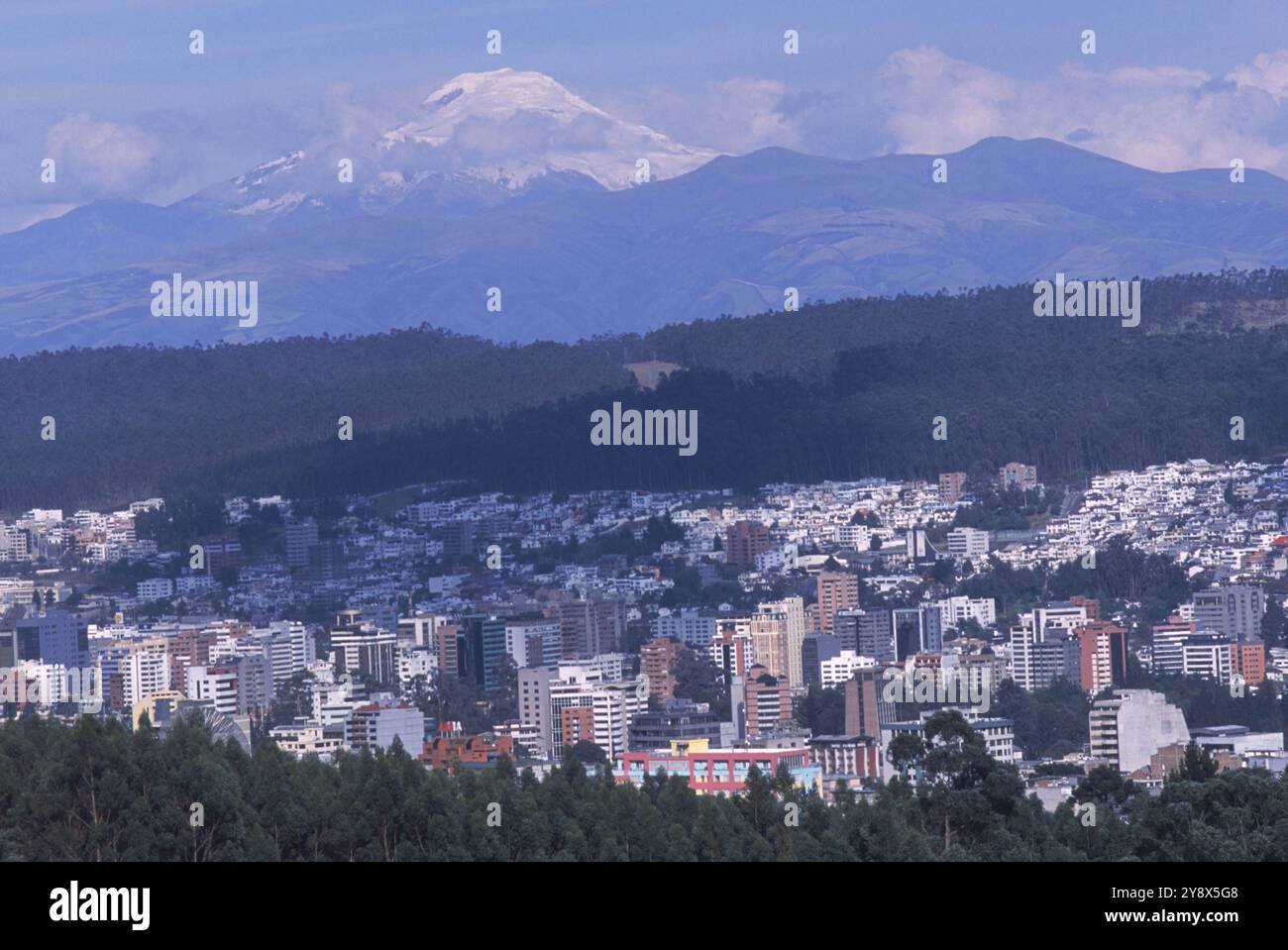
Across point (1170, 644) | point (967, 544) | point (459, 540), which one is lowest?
point (1170, 644)

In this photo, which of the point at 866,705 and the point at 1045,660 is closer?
the point at 866,705

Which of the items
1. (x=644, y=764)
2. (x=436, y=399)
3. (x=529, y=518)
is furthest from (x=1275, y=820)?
(x=436, y=399)

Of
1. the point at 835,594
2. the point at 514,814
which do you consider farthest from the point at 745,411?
the point at 514,814

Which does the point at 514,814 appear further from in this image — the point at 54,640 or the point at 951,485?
the point at 951,485

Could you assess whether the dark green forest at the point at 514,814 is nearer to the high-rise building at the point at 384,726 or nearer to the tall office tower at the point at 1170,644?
the high-rise building at the point at 384,726

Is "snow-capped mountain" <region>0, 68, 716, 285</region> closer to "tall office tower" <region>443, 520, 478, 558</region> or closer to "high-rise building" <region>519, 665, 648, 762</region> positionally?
"tall office tower" <region>443, 520, 478, 558</region>
